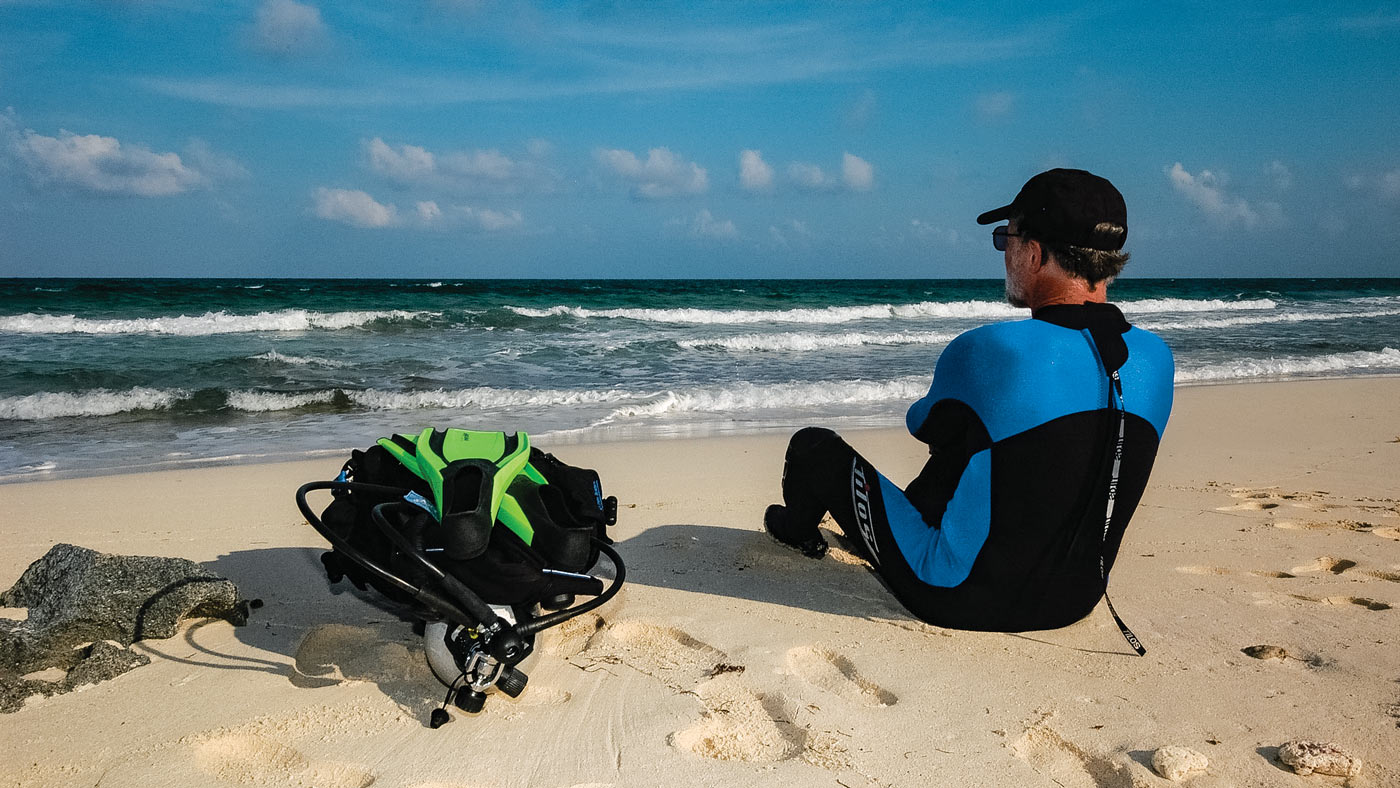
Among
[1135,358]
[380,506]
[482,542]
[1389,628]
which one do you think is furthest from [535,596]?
[1389,628]

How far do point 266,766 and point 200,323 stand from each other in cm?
2080

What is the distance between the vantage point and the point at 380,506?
229 centimetres

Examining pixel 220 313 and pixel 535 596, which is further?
pixel 220 313

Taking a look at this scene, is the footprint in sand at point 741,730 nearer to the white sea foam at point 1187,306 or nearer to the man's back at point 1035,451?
the man's back at point 1035,451

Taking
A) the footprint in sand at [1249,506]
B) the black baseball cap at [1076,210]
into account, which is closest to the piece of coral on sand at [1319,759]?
the black baseball cap at [1076,210]

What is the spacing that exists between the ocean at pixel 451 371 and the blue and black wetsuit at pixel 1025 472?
15.0 feet

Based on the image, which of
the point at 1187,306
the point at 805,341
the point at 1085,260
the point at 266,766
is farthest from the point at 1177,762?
the point at 1187,306

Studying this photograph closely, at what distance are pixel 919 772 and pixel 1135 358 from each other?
1.25m

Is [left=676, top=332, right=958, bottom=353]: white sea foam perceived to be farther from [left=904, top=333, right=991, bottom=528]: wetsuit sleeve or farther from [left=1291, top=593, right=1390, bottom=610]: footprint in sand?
[left=904, top=333, right=991, bottom=528]: wetsuit sleeve

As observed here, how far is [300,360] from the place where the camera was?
1302 centimetres

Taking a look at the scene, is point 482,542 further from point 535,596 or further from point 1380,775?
point 1380,775

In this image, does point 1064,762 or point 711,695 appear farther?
point 711,695

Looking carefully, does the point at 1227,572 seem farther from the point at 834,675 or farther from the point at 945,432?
the point at 834,675

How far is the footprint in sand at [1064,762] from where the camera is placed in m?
2.11
